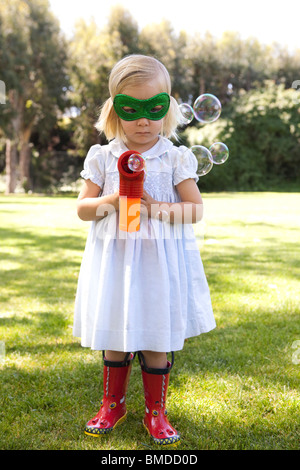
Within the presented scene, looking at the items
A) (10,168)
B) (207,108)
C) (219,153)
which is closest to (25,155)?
(10,168)

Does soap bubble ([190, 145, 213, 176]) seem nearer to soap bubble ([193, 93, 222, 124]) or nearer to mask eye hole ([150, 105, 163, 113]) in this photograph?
soap bubble ([193, 93, 222, 124])

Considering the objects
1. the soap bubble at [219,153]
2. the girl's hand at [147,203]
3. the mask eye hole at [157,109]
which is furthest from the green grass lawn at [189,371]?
the mask eye hole at [157,109]

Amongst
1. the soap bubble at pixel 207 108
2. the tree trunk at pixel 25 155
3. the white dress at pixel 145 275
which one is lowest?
the white dress at pixel 145 275

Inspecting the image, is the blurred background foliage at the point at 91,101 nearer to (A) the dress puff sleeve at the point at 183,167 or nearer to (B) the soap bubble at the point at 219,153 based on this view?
(B) the soap bubble at the point at 219,153

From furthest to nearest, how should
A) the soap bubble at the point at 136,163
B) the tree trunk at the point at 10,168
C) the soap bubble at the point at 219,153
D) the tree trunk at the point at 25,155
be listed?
1. the tree trunk at the point at 25,155
2. the tree trunk at the point at 10,168
3. the soap bubble at the point at 219,153
4. the soap bubble at the point at 136,163

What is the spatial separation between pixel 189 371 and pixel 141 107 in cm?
137

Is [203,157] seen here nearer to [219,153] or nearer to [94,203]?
[219,153]

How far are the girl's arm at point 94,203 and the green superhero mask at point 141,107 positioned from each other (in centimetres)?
31

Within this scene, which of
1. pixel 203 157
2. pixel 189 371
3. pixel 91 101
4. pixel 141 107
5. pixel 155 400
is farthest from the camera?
pixel 91 101

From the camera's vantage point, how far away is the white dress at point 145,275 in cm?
182

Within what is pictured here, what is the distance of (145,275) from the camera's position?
184cm

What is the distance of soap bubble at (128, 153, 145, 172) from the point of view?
1672 mm

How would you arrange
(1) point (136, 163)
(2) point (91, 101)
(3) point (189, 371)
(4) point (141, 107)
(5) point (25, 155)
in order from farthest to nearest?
(5) point (25, 155) < (2) point (91, 101) < (3) point (189, 371) < (4) point (141, 107) < (1) point (136, 163)

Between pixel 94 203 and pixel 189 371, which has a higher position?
pixel 94 203
